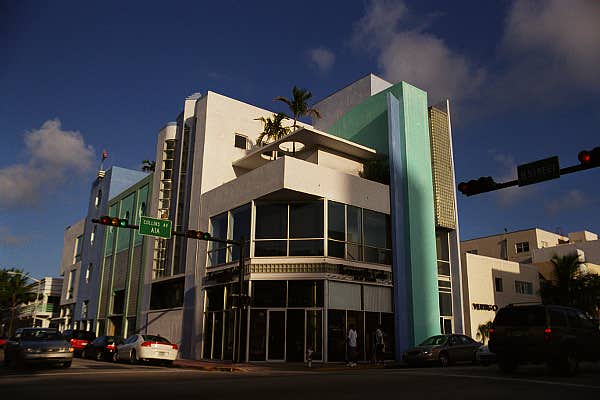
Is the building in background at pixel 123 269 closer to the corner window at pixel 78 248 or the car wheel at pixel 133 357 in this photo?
the corner window at pixel 78 248

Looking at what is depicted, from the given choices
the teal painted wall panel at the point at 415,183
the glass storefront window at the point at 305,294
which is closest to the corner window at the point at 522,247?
the teal painted wall panel at the point at 415,183

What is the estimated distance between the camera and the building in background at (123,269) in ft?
121

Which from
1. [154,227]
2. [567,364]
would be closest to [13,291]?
[154,227]

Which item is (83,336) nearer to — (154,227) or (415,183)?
(154,227)

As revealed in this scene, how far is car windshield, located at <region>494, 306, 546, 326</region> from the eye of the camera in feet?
44.1

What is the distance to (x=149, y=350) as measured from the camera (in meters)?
22.3

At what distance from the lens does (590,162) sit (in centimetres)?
1262

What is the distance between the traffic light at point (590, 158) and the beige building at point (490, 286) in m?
22.8

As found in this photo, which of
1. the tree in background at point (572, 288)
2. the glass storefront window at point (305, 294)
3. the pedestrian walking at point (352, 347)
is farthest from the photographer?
the tree in background at point (572, 288)

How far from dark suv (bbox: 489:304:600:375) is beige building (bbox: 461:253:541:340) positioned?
66.6 feet

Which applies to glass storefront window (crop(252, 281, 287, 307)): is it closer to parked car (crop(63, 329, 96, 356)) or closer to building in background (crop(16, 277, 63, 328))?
parked car (crop(63, 329, 96, 356))

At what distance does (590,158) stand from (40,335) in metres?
19.1

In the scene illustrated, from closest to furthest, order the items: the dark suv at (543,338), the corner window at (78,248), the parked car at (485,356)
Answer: the dark suv at (543,338), the parked car at (485,356), the corner window at (78,248)

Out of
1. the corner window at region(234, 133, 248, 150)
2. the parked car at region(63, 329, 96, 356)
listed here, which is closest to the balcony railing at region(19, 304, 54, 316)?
the parked car at region(63, 329, 96, 356)
